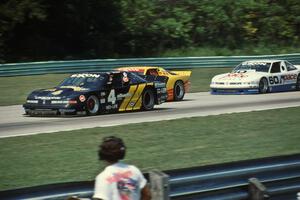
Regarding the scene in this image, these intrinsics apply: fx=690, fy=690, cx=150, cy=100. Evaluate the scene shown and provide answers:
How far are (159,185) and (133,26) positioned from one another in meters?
34.8

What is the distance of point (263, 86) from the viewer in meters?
25.5

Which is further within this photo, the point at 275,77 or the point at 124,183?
the point at 275,77

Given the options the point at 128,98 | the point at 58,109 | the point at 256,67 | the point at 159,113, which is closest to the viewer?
the point at 58,109

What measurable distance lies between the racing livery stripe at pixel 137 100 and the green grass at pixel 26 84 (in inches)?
200

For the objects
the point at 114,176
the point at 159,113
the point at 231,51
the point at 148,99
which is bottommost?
the point at 159,113

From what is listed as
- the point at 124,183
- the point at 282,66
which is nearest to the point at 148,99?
the point at 282,66

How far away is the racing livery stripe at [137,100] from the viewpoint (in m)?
18.9

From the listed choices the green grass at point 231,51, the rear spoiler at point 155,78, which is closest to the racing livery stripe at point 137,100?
the rear spoiler at point 155,78

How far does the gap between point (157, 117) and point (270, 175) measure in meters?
10.1

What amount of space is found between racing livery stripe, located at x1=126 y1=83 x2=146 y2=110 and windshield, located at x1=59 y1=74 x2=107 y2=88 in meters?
1.11

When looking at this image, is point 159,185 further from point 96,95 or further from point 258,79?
point 258,79

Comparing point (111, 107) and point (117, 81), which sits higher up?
point (117, 81)

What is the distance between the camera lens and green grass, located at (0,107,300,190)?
9656 mm

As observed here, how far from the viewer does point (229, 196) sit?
22.4ft
